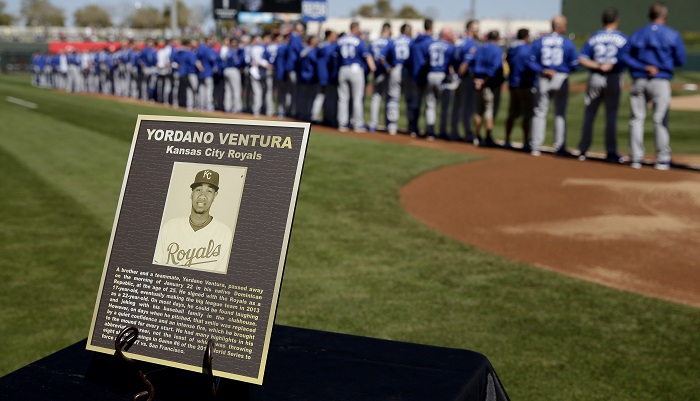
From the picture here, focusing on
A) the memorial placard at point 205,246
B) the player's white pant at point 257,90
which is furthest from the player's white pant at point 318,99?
the memorial placard at point 205,246

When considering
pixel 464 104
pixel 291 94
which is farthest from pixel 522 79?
pixel 291 94

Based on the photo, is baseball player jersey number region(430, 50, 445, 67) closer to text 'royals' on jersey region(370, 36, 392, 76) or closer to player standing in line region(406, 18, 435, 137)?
player standing in line region(406, 18, 435, 137)

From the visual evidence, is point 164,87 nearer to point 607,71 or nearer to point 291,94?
point 291,94

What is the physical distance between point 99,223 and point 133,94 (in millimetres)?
25129

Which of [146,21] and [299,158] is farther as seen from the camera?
[146,21]

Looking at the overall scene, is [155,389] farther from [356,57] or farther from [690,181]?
[356,57]

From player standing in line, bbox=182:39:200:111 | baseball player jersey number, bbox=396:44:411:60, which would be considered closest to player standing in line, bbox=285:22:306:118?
baseball player jersey number, bbox=396:44:411:60

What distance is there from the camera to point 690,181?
10508 mm

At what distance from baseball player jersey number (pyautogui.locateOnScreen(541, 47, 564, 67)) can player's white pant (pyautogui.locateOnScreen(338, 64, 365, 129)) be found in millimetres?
4997

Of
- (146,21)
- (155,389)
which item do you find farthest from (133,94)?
(146,21)

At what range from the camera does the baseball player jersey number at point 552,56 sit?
12.5m

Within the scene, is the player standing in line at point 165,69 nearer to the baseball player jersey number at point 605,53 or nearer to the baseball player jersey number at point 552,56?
the baseball player jersey number at point 552,56

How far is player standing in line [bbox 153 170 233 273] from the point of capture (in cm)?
211

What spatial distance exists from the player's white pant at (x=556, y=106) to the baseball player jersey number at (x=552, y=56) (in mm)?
251
